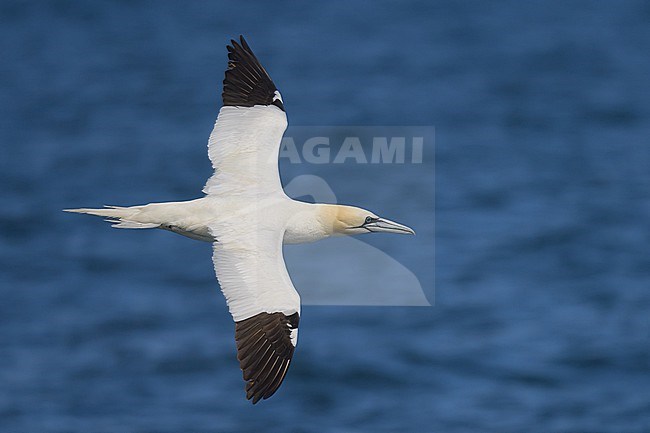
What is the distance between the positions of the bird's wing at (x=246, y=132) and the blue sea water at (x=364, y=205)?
13.4 metres

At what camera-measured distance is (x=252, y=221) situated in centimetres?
1259

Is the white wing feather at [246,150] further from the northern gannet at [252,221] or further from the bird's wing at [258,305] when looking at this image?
the bird's wing at [258,305]

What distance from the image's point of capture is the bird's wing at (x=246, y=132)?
1325 centimetres

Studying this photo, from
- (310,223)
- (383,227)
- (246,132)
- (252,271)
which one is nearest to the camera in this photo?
(252,271)

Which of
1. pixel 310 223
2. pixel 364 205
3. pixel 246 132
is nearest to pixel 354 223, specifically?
pixel 310 223

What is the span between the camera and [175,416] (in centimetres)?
2822

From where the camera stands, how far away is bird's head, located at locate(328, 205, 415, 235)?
1332 cm

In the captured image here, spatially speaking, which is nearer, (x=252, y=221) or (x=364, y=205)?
(x=252, y=221)

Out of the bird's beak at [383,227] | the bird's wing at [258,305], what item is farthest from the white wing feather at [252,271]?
the bird's beak at [383,227]

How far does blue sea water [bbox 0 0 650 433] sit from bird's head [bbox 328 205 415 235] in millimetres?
13097

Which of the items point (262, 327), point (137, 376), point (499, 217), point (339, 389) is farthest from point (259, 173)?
point (499, 217)

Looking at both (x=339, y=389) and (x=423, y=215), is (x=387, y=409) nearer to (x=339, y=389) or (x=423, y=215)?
(x=339, y=389)

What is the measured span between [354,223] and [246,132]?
53.5 inches

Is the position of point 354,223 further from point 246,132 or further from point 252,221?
point 246,132
